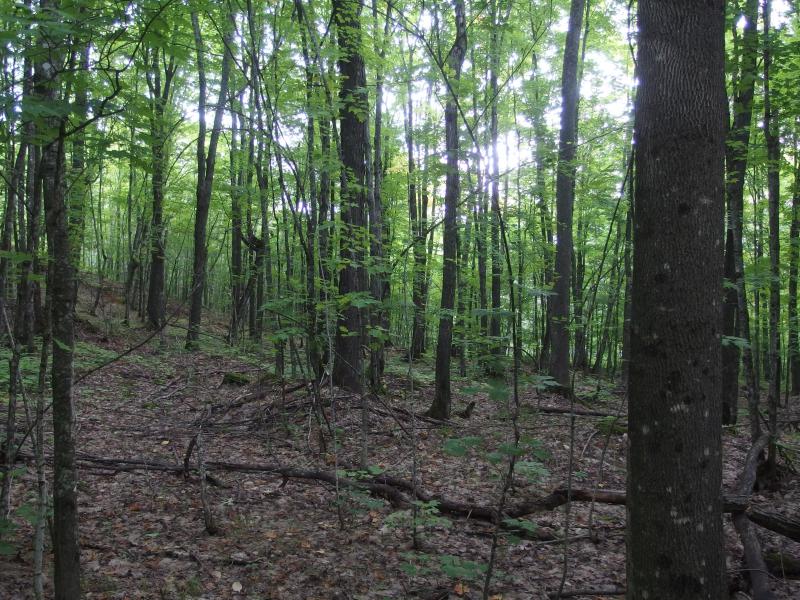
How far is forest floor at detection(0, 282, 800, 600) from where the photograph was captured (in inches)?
146

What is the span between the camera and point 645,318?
2414mm

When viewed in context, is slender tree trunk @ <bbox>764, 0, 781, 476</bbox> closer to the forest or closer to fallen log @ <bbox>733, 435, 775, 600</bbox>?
the forest

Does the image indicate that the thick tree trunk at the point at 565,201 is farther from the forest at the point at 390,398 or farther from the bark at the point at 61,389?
the bark at the point at 61,389

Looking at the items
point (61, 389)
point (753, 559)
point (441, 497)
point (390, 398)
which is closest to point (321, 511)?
point (441, 497)

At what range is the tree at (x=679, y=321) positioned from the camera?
2299 mm

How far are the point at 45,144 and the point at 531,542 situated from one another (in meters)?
4.81

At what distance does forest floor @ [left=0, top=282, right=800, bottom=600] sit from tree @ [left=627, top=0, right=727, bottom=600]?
0.80 m

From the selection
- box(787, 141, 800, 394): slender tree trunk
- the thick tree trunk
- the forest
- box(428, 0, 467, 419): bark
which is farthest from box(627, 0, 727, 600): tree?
the thick tree trunk

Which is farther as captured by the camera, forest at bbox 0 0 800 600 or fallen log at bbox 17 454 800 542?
fallen log at bbox 17 454 800 542

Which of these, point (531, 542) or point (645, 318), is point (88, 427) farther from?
point (645, 318)

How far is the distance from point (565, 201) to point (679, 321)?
32.7ft

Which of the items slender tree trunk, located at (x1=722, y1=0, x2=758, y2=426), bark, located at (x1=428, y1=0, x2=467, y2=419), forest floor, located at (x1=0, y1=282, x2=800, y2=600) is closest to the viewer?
forest floor, located at (x1=0, y1=282, x2=800, y2=600)

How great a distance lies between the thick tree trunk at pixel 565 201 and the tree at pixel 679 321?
8838mm

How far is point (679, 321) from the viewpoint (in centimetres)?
232
